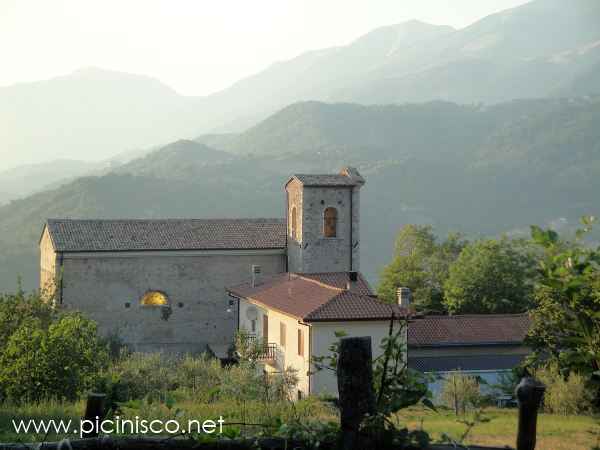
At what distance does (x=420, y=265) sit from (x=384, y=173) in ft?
239

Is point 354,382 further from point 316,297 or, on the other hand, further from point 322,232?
point 322,232

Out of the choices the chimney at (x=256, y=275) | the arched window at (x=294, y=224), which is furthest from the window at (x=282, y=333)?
the arched window at (x=294, y=224)

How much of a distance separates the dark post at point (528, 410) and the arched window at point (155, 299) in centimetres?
2612

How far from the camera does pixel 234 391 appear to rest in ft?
39.0

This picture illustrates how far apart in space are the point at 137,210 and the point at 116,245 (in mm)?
56514

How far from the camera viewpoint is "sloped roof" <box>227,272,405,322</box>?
21375mm

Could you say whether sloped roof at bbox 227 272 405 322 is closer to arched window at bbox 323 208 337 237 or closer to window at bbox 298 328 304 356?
window at bbox 298 328 304 356

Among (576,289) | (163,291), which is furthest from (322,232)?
(576,289)

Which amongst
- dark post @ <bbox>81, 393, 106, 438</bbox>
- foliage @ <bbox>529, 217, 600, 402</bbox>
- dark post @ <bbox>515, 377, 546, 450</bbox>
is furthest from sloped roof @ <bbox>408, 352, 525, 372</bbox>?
foliage @ <bbox>529, 217, 600, 402</bbox>

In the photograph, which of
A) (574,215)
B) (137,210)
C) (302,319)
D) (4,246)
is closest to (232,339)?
(302,319)

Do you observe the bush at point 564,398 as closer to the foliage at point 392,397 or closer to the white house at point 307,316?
the white house at point 307,316

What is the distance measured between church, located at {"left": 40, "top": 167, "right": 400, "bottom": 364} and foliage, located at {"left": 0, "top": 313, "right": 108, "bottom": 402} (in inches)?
562

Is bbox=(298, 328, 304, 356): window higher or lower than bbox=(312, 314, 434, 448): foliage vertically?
lower

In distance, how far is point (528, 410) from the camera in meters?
4.48
